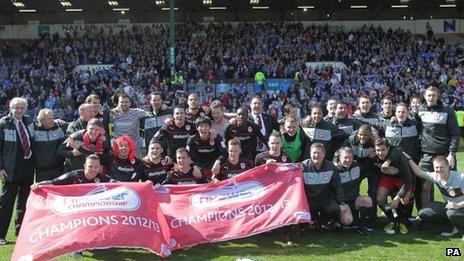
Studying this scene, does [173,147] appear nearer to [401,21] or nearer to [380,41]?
[380,41]

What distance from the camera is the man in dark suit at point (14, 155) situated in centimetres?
699

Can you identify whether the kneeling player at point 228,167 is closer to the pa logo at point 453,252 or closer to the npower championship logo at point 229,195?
the npower championship logo at point 229,195

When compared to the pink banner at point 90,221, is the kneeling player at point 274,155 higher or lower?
higher

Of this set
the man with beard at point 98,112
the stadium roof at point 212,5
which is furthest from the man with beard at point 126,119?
the stadium roof at point 212,5

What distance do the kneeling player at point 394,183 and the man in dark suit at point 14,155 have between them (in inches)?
185

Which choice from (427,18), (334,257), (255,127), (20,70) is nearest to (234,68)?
(20,70)

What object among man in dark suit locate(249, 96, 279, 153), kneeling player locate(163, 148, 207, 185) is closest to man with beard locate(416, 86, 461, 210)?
man in dark suit locate(249, 96, 279, 153)

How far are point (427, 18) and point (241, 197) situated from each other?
34.1m

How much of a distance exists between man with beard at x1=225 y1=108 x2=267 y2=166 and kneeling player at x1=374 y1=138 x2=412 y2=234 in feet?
5.75

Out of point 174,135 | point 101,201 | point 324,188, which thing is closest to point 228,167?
point 174,135

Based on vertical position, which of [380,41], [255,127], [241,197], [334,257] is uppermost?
[380,41]

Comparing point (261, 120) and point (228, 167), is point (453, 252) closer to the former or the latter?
point (228, 167)

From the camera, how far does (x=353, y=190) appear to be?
730cm

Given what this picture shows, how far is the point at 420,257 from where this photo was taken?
6184 millimetres
